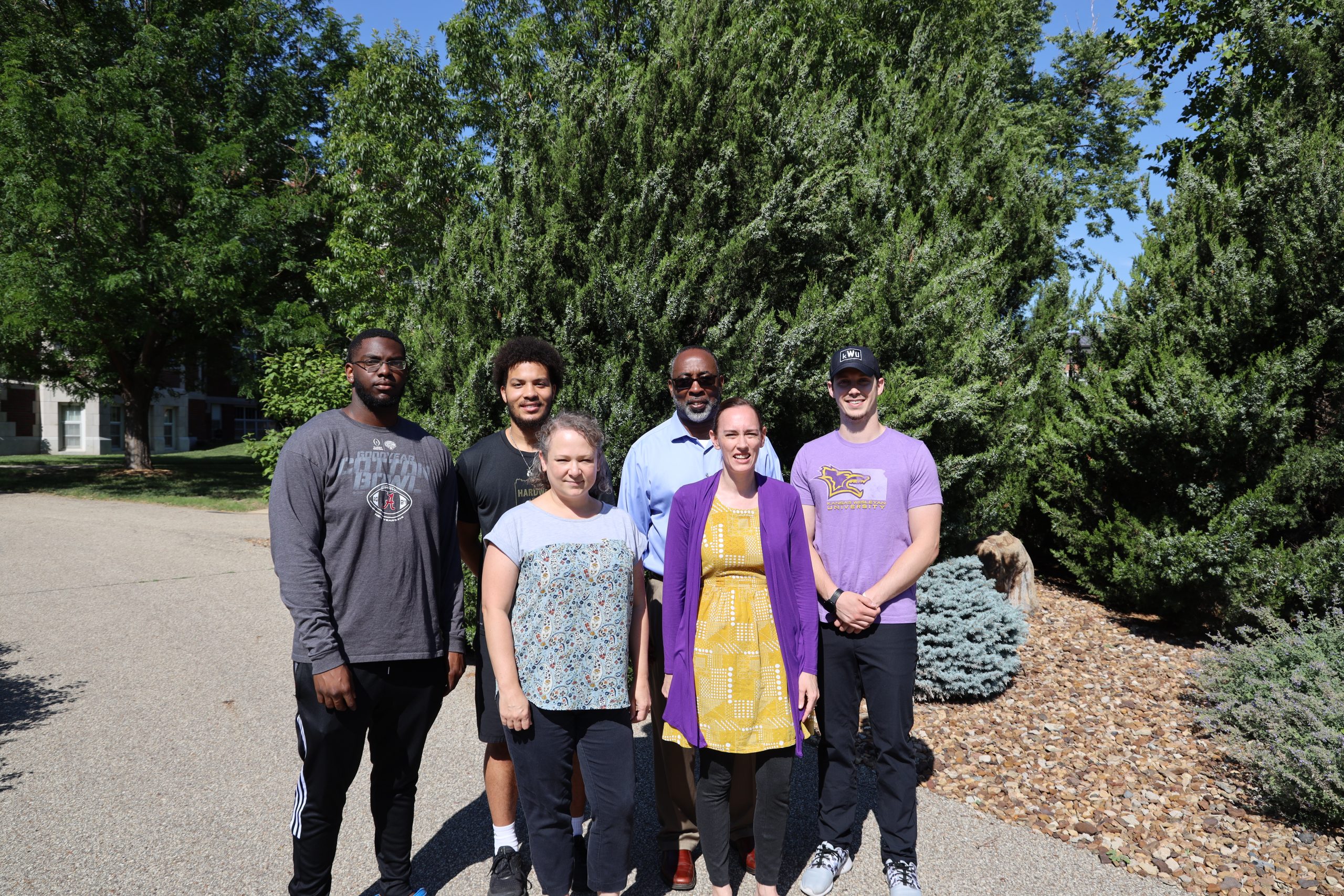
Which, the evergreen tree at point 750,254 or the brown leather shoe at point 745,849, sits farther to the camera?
→ the evergreen tree at point 750,254

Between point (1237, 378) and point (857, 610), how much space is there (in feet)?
16.4

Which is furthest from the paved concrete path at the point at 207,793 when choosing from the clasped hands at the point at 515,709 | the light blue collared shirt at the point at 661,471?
the light blue collared shirt at the point at 661,471

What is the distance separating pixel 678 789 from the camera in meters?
3.11

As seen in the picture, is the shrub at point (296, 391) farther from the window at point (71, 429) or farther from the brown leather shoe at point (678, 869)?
the window at point (71, 429)

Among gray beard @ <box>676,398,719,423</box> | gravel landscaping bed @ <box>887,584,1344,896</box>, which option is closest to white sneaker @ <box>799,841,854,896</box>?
gravel landscaping bed @ <box>887,584,1344,896</box>

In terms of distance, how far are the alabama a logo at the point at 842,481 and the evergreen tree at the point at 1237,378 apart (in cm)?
432

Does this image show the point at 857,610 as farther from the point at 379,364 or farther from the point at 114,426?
the point at 114,426

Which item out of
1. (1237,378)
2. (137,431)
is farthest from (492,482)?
(137,431)

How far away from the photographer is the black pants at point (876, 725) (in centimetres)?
306

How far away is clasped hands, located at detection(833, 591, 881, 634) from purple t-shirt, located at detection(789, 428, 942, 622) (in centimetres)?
7

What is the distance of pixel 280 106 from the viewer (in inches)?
706

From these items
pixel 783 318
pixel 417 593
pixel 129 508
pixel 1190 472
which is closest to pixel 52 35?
pixel 129 508

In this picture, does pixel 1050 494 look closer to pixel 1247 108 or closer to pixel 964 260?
pixel 964 260

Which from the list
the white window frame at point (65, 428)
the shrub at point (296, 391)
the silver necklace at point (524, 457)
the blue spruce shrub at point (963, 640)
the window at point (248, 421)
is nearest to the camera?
the silver necklace at point (524, 457)
